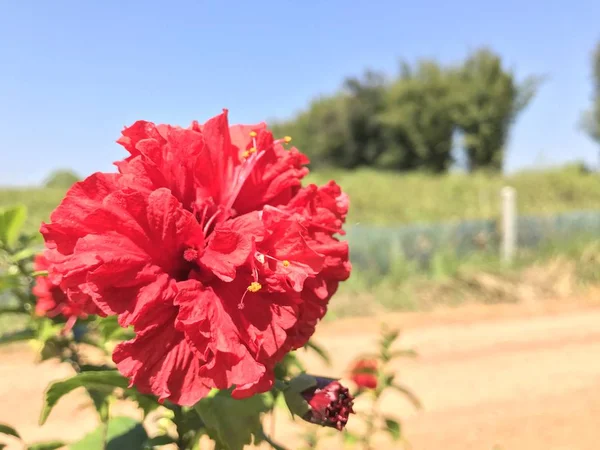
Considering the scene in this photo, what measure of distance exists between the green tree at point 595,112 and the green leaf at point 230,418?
29702mm

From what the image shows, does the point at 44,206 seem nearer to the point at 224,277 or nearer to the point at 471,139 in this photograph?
the point at 224,277

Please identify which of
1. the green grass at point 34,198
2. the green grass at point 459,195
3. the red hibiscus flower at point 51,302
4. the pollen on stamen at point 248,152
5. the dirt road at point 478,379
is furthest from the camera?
the green grass at point 34,198

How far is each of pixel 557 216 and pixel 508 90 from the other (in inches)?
870

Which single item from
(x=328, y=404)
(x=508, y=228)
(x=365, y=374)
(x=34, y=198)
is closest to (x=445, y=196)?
(x=508, y=228)

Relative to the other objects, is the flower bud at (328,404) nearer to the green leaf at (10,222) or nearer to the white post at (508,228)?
the green leaf at (10,222)

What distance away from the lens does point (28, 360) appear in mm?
6129

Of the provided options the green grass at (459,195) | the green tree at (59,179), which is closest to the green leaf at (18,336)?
the green grass at (459,195)

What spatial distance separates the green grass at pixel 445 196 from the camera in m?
14.0

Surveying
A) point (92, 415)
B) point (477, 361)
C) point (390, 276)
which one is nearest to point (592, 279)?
point (390, 276)

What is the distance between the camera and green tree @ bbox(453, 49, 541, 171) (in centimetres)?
2995

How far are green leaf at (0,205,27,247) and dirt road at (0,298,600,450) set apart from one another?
1.35 meters

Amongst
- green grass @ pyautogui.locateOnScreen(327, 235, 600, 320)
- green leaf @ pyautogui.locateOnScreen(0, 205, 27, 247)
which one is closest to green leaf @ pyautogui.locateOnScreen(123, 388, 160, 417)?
green leaf @ pyautogui.locateOnScreen(0, 205, 27, 247)

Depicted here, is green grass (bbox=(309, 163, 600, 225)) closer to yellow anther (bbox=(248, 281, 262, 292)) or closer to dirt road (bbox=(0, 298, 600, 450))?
dirt road (bbox=(0, 298, 600, 450))

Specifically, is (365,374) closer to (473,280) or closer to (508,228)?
(473,280)
